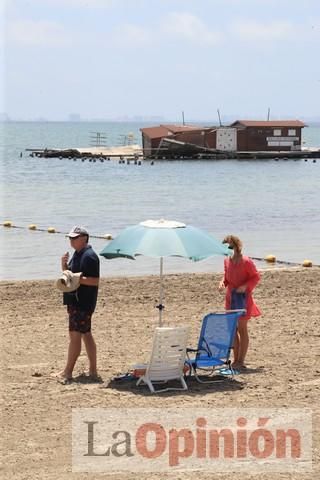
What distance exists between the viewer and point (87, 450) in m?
7.40

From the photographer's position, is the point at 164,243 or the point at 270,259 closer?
the point at 164,243

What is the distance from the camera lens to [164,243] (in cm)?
942

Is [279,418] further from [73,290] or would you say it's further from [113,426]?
[73,290]

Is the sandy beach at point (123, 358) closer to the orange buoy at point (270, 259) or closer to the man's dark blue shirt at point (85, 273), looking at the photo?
the man's dark blue shirt at point (85, 273)

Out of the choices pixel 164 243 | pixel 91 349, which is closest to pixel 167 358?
pixel 91 349

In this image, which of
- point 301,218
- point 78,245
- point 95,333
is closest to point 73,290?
point 78,245

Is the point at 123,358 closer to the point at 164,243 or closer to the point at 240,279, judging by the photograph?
the point at 240,279

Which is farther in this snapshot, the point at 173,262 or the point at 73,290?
the point at 173,262

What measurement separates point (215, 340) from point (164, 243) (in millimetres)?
1108

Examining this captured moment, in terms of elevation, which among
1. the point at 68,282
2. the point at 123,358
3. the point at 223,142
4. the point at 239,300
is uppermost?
the point at 223,142

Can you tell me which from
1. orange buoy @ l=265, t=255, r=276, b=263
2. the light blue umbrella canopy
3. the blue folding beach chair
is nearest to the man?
the light blue umbrella canopy

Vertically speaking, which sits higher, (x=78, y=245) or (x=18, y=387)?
(x=78, y=245)

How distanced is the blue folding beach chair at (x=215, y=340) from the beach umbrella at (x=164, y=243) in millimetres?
620

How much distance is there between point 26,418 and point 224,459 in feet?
6.29
